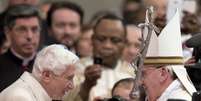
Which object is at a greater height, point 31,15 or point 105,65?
point 31,15

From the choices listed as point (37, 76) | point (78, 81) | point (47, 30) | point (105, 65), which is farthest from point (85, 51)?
point (37, 76)

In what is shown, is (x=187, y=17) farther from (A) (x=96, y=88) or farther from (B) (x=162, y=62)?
(B) (x=162, y=62)

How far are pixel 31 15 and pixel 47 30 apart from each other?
1399 mm

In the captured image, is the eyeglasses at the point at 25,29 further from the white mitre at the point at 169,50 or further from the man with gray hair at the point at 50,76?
the white mitre at the point at 169,50

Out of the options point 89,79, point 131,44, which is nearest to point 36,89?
point 89,79

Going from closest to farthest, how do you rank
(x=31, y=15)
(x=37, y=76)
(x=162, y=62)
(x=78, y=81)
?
1. (x=162, y=62)
2. (x=37, y=76)
3. (x=78, y=81)
4. (x=31, y=15)

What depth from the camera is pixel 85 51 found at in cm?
1221

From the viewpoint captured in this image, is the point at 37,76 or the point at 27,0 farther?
the point at 27,0

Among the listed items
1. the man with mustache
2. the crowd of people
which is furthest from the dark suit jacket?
the man with mustache

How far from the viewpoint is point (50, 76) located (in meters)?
7.73

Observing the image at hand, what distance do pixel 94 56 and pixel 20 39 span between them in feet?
3.14

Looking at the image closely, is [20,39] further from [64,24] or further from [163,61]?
[163,61]

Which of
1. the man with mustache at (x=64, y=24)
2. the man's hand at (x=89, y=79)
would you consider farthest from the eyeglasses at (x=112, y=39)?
the man's hand at (x=89, y=79)

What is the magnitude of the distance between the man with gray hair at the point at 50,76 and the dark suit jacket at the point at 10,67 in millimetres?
1517
